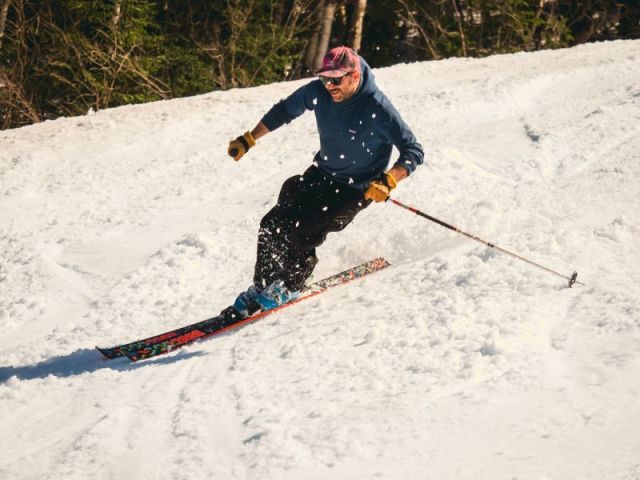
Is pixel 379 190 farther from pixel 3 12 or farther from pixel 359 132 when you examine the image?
pixel 3 12

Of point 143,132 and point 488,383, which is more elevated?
point 488,383

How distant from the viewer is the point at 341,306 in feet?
14.7

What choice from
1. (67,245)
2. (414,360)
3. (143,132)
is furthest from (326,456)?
(143,132)

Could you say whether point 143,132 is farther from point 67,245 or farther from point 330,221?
point 330,221

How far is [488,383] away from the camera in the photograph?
125 inches

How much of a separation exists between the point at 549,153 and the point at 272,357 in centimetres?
449

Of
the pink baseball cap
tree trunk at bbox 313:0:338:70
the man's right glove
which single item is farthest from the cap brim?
tree trunk at bbox 313:0:338:70

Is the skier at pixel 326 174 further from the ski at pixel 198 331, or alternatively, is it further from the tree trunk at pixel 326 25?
the tree trunk at pixel 326 25

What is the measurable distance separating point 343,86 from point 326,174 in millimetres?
765

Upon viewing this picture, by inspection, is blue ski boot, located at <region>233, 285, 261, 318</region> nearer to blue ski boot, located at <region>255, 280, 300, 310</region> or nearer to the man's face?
blue ski boot, located at <region>255, 280, 300, 310</region>

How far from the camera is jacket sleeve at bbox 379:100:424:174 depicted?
13.8 feet

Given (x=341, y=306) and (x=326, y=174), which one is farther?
(x=326, y=174)

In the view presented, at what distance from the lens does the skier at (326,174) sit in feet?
13.9

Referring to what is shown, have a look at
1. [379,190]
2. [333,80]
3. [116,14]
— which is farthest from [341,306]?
[116,14]
